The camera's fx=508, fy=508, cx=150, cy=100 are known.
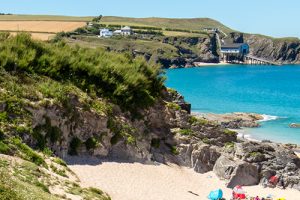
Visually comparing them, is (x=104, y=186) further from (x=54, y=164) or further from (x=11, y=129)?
(x=11, y=129)

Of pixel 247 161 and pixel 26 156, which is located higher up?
pixel 26 156

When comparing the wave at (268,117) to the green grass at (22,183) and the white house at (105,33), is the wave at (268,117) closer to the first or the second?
the green grass at (22,183)

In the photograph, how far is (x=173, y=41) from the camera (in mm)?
189125

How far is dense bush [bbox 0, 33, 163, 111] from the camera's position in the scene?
25.9 metres

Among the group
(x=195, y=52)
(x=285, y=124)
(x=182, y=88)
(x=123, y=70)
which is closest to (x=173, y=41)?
(x=195, y=52)

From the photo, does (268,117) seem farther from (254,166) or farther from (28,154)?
(28,154)

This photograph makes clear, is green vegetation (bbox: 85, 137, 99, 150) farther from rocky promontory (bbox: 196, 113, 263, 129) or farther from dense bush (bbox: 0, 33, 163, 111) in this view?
rocky promontory (bbox: 196, 113, 263, 129)

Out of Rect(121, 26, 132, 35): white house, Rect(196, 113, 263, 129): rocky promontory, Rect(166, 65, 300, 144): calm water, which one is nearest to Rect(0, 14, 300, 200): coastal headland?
Rect(166, 65, 300, 144): calm water

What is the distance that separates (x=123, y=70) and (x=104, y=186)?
947 cm

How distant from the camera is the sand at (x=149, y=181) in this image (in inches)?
866

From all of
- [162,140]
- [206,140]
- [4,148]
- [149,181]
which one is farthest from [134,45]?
[4,148]

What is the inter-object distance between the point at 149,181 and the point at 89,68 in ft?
24.9

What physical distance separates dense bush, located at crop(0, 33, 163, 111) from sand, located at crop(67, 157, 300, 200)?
179 inches

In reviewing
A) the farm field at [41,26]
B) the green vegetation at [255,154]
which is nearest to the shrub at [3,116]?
the green vegetation at [255,154]
